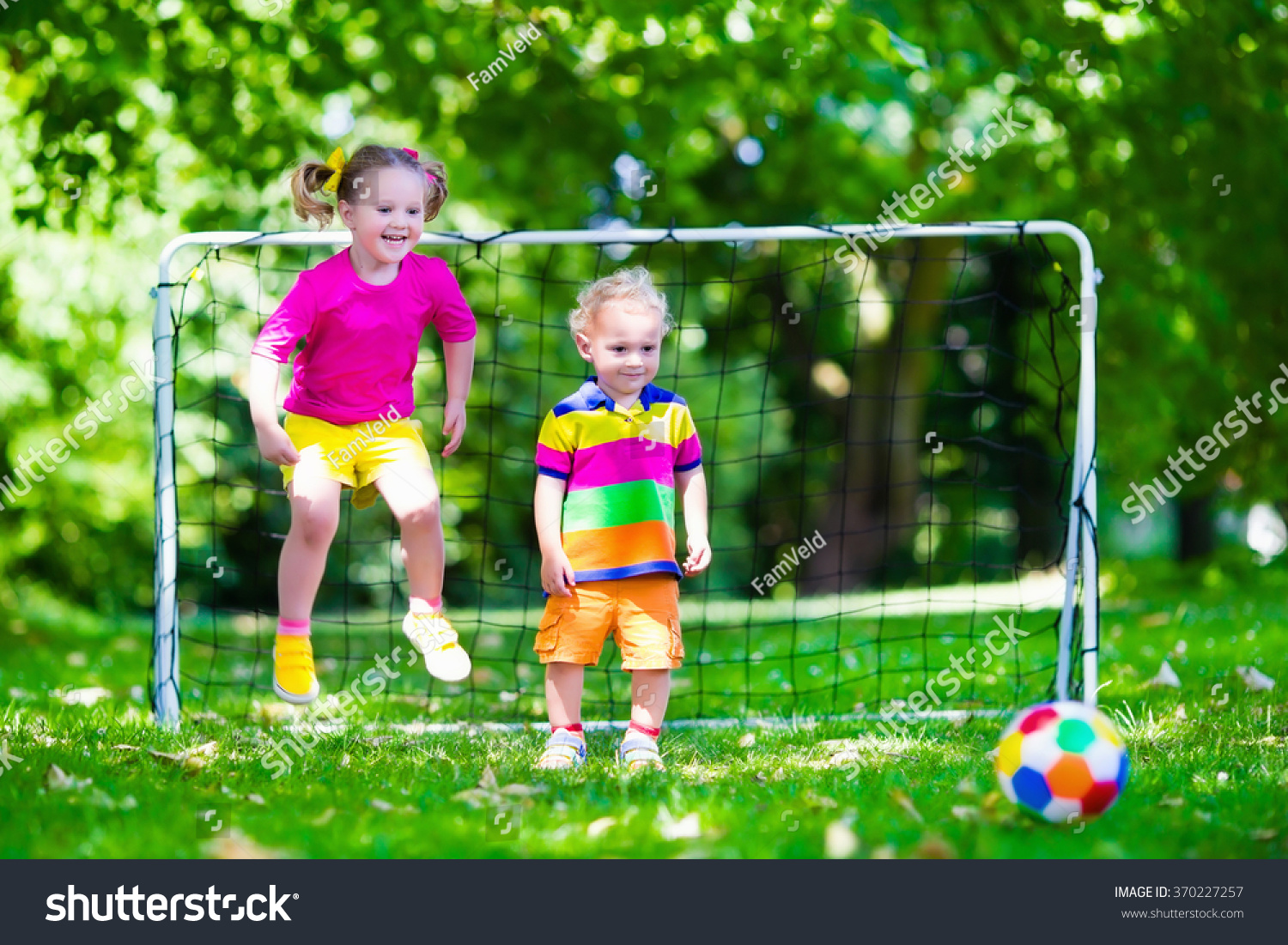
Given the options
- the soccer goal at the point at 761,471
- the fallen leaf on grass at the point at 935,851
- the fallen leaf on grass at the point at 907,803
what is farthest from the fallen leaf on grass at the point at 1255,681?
the fallen leaf on grass at the point at 935,851

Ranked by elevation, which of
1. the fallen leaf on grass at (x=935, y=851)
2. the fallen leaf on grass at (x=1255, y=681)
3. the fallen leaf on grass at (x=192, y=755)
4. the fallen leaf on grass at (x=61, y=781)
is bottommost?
the fallen leaf on grass at (x=935, y=851)

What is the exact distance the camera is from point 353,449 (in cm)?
390

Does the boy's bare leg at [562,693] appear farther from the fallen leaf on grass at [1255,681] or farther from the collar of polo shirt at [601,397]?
the fallen leaf on grass at [1255,681]

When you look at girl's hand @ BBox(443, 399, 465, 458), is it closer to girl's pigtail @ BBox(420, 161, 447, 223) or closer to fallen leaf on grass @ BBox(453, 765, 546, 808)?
girl's pigtail @ BBox(420, 161, 447, 223)

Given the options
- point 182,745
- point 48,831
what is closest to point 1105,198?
point 182,745

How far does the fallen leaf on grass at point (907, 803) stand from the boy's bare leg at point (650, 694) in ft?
3.11

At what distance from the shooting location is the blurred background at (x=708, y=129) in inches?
275
